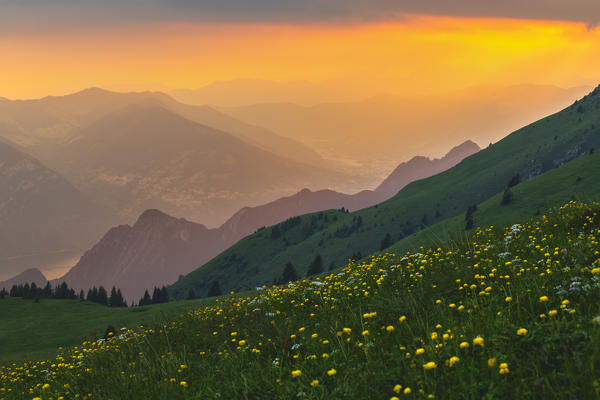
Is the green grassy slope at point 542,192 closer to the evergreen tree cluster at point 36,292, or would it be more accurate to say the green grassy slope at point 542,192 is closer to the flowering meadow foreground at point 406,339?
the flowering meadow foreground at point 406,339

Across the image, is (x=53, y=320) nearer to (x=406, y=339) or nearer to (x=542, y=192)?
(x=406, y=339)

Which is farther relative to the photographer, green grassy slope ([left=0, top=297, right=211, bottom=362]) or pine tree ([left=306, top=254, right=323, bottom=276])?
pine tree ([left=306, top=254, right=323, bottom=276])

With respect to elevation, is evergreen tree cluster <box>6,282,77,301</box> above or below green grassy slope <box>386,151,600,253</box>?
above

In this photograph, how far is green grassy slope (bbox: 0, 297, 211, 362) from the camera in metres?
83.2

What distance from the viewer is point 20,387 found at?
42.5 feet

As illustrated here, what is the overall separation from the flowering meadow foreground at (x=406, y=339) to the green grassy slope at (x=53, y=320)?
6041 cm

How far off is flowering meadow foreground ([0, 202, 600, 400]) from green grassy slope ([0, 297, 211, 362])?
60.4 m

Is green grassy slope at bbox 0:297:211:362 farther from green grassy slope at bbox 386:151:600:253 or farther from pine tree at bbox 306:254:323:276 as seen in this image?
green grassy slope at bbox 386:151:600:253

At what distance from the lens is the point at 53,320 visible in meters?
109

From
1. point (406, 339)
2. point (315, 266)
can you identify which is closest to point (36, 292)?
point (315, 266)

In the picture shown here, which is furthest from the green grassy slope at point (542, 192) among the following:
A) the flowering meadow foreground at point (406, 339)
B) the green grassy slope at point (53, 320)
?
the flowering meadow foreground at point (406, 339)

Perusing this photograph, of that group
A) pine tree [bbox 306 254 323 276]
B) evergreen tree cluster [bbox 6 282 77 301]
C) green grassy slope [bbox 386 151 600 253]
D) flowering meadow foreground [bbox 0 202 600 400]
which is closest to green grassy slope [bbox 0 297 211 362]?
evergreen tree cluster [bbox 6 282 77 301]

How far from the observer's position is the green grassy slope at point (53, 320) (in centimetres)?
8319

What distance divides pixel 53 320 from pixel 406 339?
12382cm
